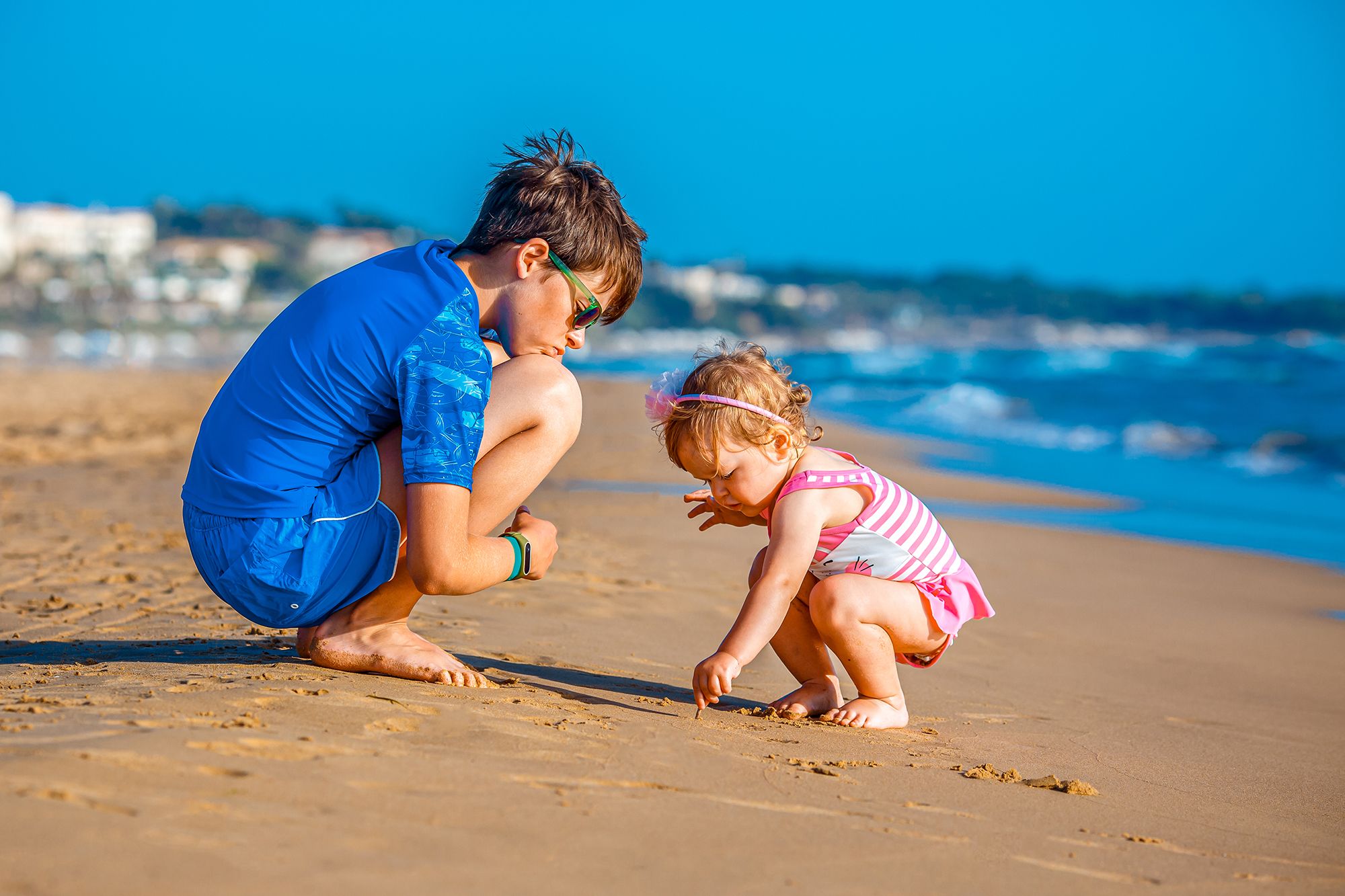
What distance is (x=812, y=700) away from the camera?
9.05 ft

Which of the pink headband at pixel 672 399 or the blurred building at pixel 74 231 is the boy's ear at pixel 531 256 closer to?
the pink headband at pixel 672 399

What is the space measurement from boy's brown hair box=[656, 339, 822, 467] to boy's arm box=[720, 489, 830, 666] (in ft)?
0.57

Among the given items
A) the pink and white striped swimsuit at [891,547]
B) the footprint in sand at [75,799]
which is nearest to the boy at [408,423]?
the pink and white striped swimsuit at [891,547]

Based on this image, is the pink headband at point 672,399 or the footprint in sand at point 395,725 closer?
the footprint in sand at point 395,725

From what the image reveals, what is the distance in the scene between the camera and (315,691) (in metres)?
2.25

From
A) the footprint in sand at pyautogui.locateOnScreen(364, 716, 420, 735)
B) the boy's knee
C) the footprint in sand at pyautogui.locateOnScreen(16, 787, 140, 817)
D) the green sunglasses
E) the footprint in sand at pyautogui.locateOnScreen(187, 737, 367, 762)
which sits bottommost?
the footprint in sand at pyautogui.locateOnScreen(16, 787, 140, 817)

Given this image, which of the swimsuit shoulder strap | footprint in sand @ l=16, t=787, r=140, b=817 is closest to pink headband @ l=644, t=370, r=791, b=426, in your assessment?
the swimsuit shoulder strap

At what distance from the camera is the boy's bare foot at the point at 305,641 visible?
8.59 feet

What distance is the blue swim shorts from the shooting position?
2.37 m

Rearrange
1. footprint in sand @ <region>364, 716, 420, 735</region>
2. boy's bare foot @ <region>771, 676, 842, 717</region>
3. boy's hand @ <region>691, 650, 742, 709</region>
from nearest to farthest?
footprint in sand @ <region>364, 716, 420, 735</region> → boy's hand @ <region>691, 650, 742, 709</region> → boy's bare foot @ <region>771, 676, 842, 717</region>

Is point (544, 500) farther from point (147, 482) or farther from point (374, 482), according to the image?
point (374, 482)

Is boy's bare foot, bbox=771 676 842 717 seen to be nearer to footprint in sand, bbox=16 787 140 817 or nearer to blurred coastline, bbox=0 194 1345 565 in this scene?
blurred coastline, bbox=0 194 1345 565

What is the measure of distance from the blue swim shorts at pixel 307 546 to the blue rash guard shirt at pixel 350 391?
3 centimetres

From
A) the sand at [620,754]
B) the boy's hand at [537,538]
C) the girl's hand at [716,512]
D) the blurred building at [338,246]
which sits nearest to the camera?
the sand at [620,754]
